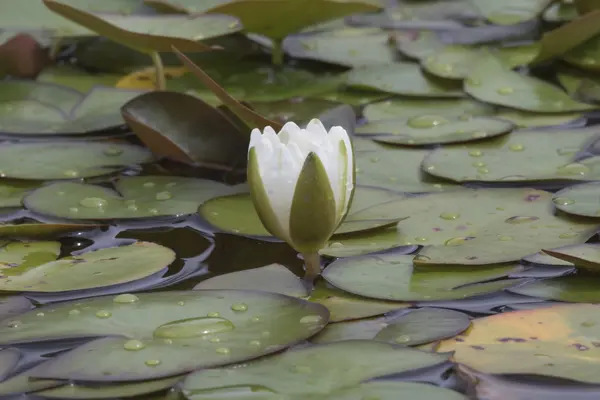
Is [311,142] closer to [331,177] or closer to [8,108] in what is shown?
[331,177]

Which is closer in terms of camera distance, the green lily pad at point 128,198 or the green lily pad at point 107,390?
the green lily pad at point 107,390

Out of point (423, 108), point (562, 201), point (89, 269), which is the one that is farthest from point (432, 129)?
point (89, 269)

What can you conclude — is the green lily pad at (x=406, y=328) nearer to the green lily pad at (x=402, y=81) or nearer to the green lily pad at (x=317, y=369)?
the green lily pad at (x=317, y=369)

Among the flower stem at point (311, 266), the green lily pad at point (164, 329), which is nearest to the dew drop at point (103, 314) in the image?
the green lily pad at point (164, 329)

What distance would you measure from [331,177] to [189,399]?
0.32 metres

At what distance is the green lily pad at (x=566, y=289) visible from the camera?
0.98m

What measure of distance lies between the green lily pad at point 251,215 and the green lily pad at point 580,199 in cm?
22

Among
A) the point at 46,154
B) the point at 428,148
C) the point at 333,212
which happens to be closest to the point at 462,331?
the point at 333,212

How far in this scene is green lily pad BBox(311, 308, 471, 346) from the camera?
89 cm

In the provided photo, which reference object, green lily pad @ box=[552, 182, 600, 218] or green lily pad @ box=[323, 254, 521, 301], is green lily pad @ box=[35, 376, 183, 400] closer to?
green lily pad @ box=[323, 254, 521, 301]

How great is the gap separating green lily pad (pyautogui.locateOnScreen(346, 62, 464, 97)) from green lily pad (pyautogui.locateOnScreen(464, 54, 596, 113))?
49mm

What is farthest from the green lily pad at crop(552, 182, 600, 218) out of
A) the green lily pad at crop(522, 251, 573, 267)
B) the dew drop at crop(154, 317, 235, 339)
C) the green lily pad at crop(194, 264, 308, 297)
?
the dew drop at crop(154, 317, 235, 339)

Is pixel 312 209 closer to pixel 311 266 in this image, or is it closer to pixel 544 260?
pixel 311 266

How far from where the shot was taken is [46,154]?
1.49 m
